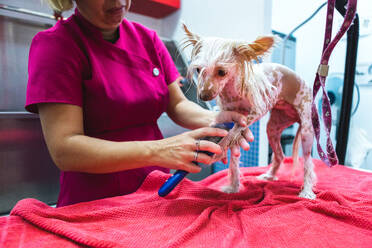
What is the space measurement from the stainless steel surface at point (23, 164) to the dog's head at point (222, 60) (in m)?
1.23

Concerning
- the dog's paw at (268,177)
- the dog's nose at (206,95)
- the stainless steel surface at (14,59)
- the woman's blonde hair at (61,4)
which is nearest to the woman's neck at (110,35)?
the woman's blonde hair at (61,4)

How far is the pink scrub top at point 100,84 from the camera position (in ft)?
2.01

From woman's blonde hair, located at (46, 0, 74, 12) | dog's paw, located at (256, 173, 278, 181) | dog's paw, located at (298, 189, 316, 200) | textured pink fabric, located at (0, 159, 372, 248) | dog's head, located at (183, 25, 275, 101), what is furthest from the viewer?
dog's paw, located at (256, 173, 278, 181)

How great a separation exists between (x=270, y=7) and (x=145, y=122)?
1027mm

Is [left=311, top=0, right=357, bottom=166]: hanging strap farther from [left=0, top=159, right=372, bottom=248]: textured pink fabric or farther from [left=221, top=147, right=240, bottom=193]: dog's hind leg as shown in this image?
[left=221, top=147, right=240, bottom=193]: dog's hind leg

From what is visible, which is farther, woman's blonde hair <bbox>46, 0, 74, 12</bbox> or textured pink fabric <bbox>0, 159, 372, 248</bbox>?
woman's blonde hair <bbox>46, 0, 74, 12</bbox>

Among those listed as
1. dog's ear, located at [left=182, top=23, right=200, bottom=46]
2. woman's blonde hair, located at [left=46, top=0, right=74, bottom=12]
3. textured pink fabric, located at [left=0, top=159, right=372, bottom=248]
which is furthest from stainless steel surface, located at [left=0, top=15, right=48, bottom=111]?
dog's ear, located at [left=182, top=23, right=200, bottom=46]

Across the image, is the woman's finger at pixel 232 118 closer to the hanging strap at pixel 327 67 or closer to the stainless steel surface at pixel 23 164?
the hanging strap at pixel 327 67

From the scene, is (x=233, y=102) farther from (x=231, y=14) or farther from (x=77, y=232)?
(x=231, y=14)

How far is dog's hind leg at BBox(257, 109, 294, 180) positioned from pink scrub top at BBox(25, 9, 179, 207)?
16.5 inches

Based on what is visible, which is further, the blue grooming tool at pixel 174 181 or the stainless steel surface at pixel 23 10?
the stainless steel surface at pixel 23 10

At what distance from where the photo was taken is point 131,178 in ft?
2.53

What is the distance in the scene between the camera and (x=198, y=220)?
0.52 m

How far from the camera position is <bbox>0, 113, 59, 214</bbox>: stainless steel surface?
134 cm
